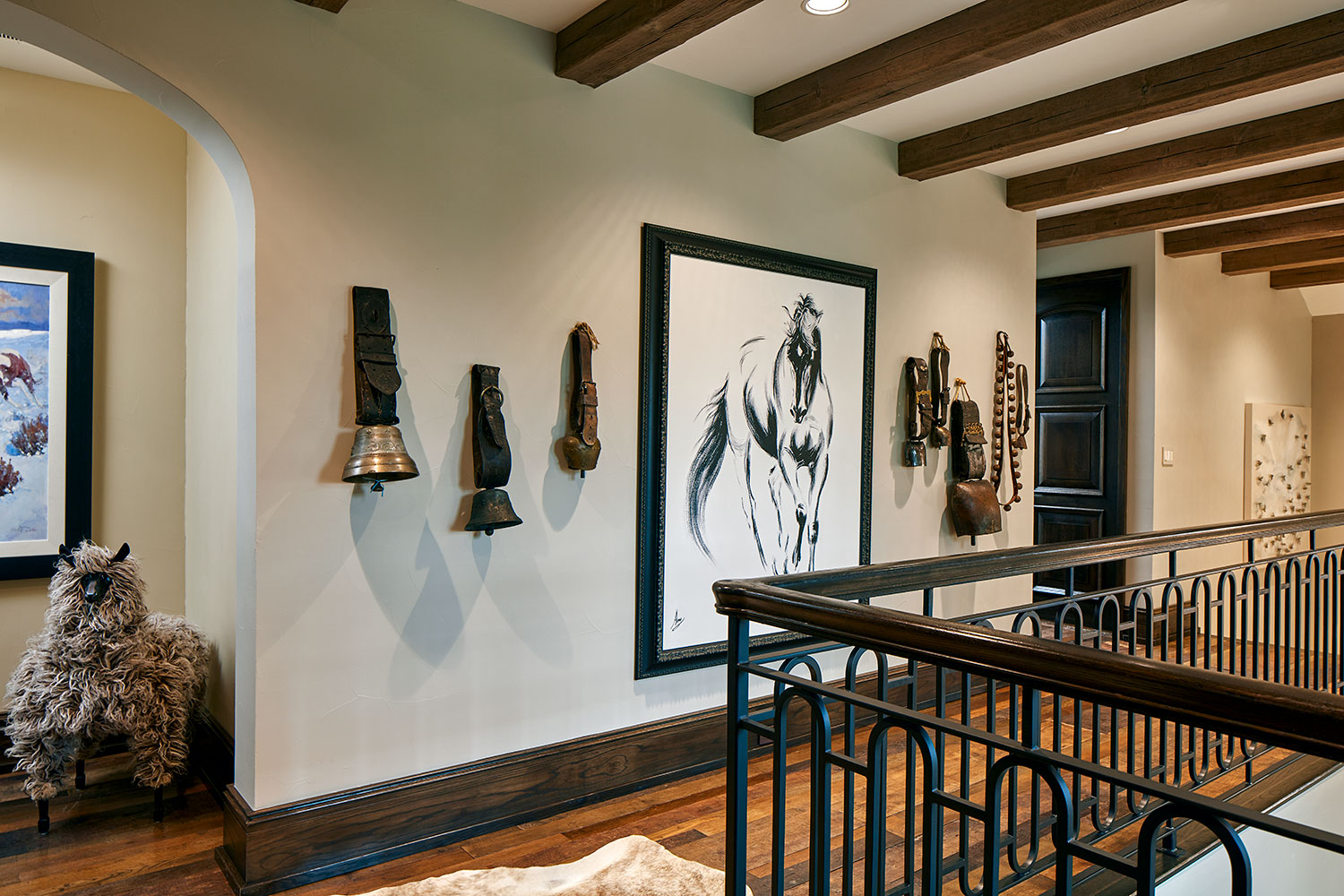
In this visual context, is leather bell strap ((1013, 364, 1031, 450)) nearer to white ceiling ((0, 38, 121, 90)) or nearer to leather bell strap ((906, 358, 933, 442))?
leather bell strap ((906, 358, 933, 442))

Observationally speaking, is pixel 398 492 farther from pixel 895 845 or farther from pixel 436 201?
pixel 895 845

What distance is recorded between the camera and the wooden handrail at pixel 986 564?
1.86m

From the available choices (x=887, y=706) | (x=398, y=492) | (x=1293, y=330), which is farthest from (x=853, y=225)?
(x=1293, y=330)

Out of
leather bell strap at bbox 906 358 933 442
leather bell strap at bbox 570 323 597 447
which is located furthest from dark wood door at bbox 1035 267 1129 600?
leather bell strap at bbox 570 323 597 447

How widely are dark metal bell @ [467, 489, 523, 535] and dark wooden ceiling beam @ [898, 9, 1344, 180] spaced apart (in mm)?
2512

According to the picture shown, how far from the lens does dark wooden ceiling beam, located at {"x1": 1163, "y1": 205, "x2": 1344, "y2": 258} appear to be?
16.3ft

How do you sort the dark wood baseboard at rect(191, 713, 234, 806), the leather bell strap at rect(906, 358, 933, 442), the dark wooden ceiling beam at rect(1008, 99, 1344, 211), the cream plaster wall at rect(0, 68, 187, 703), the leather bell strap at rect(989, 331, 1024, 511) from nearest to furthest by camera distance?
1. the dark wood baseboard at rect(191, 713, 234, 806)
2. the cream plaster wall at rect(0, 68, 187, 703)
3. the dark wooden ceiling beam at rect(1008, 99, 1344, 211)
4. the leather bell strap at rect(906, 358, 933, 442)
5. the leather bell strap at rect(989, 331, 1024, 511)

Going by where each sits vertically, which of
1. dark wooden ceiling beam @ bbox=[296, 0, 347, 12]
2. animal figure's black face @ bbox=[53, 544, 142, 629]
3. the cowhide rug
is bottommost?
the cowhide rug

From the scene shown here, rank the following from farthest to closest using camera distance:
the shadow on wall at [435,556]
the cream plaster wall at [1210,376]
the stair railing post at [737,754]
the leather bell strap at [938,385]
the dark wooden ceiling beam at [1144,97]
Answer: the cream plaster wall at [1210,376] → the leather bell strap at [938,385] → the dark wooden ceiling beam at [1144,97] → the shadow on wall at [435,556] → the stair railing post at [737,754]

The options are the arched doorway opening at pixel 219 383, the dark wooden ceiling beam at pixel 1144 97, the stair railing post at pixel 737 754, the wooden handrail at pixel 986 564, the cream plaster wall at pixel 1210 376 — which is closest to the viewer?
the stair railing post at pixel 737 754

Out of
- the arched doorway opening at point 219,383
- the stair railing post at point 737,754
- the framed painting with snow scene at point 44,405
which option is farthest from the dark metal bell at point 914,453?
the framed painting with snow scene at point 44,405

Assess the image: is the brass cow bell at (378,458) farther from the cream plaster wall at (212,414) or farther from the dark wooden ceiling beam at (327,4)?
the dark wooden ceiling beam at (327,4)

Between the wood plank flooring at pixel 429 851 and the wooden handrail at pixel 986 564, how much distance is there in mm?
456

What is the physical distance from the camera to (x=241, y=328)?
250 cm
